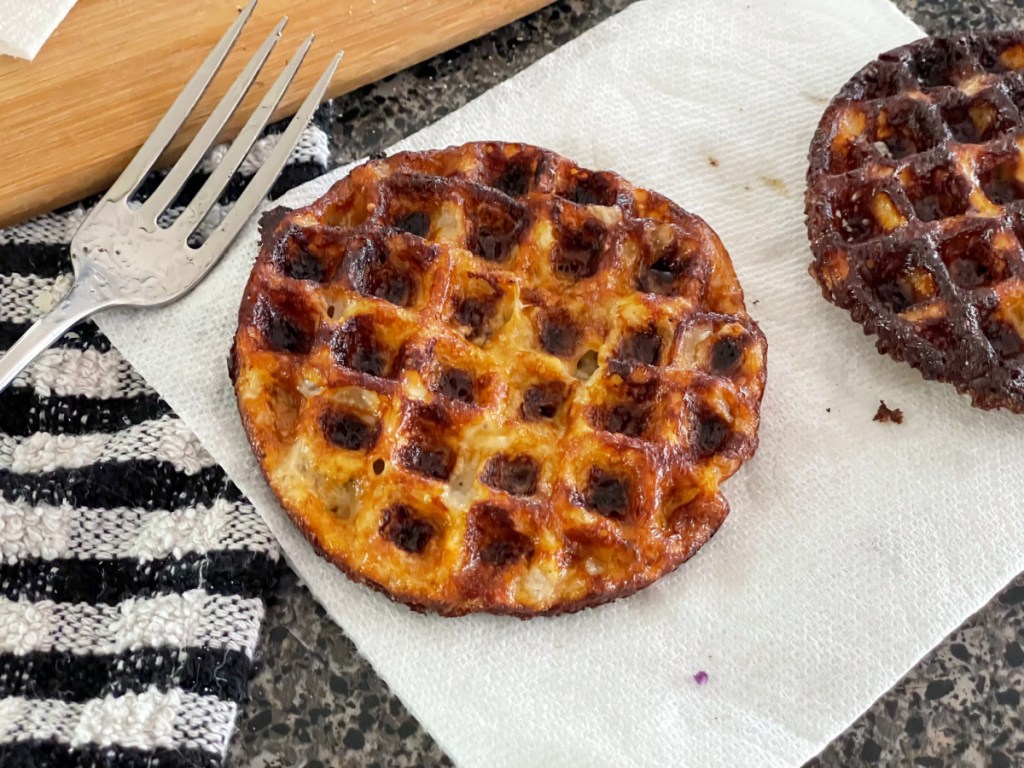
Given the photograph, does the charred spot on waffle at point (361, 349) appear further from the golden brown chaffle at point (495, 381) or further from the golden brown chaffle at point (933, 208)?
the golden brown chaffle at point (933, 208)

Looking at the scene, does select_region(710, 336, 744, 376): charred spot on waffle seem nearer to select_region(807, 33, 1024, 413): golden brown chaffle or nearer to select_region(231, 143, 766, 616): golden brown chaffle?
select_region(231, 143, 766, 616): golden brown chaffle

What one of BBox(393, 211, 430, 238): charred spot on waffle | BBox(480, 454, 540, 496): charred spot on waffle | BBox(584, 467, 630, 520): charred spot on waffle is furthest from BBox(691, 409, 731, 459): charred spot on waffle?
BBox(393, 211, 430, 238): charred spot on waffle

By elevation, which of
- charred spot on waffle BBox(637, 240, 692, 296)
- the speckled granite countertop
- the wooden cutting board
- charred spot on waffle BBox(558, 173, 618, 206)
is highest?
the wooden cutting board

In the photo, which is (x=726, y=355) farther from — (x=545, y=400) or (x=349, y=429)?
(x=349, y=429)

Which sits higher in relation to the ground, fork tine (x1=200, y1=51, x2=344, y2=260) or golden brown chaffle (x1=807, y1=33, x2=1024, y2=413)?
fork tine (x1=200, y1=51, x2=344, y2=260)

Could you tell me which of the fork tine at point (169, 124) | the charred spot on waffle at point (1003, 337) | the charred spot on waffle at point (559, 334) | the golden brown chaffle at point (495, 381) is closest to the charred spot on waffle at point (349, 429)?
the golden brown chaffle at point (495, 381)
